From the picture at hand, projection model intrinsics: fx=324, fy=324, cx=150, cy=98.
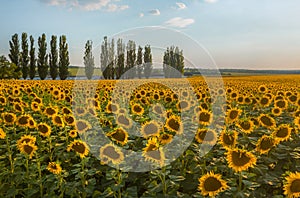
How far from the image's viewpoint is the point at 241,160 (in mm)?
2914

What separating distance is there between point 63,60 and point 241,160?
56594 mm

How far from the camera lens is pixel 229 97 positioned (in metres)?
8.35

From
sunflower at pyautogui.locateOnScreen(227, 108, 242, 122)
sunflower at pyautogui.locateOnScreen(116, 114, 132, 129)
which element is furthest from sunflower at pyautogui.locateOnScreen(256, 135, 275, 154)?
sunflower at pyautogui.locateOnScreen(116, 114, 132, 129)

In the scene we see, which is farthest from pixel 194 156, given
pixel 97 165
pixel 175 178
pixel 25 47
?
pixel 25 47

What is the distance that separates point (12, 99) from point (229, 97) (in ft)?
17.4

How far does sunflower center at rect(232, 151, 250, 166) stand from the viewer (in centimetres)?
291

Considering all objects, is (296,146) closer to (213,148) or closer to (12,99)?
(213,148)

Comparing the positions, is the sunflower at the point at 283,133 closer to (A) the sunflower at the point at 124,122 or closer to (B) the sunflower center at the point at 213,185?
(B) the sunflower center at the point at 213,185

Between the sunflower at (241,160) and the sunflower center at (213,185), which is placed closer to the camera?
the sunflower center at (213,185)

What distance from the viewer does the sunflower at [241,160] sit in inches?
114

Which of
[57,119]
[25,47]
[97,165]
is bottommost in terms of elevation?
[97,165]

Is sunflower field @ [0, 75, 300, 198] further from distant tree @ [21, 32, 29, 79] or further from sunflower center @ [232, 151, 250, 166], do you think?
distant tree @ [21, 32, 29, 79]

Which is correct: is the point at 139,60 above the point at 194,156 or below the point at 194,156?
above

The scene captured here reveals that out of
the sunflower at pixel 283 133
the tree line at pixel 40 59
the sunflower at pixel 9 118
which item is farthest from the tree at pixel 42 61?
the sunflower at pixel 283 133
